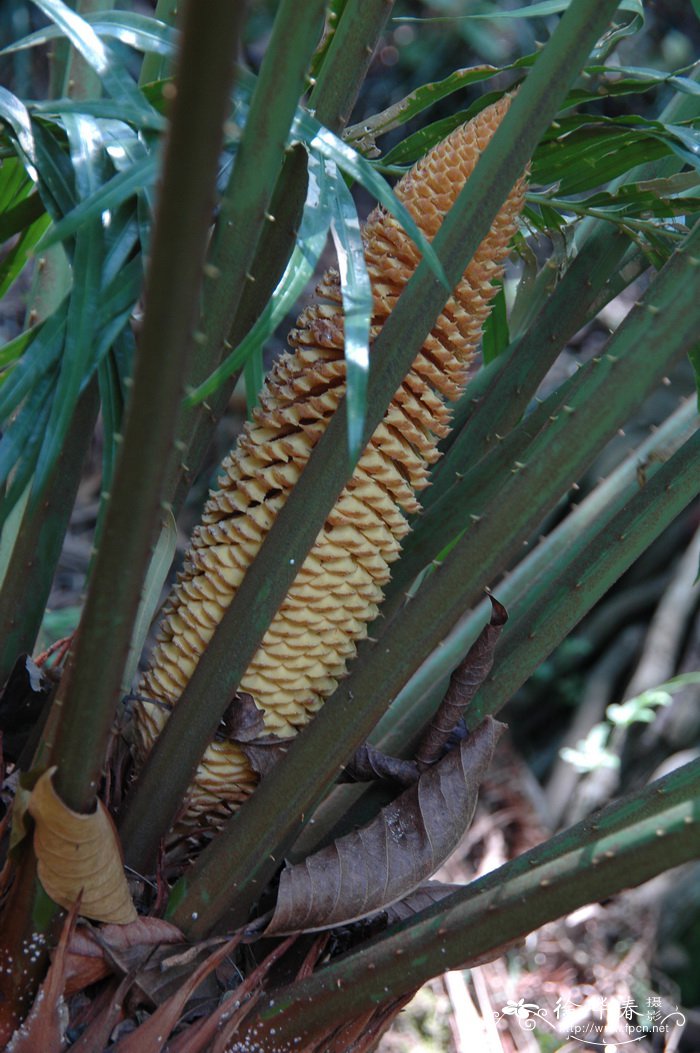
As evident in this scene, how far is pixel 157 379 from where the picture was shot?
11.5 inches

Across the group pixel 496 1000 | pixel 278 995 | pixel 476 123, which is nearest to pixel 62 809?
pixel 278 995

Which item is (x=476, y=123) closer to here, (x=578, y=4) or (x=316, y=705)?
(x=578, y=4)

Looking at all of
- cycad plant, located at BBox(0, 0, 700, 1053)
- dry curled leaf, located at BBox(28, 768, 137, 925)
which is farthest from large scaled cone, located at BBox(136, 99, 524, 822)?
dry curled leaf, located at BBox(28, 768, 137, 925)

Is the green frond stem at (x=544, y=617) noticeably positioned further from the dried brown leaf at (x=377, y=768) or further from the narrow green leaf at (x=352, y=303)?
the narrow green leaf at (x=352, y=303)

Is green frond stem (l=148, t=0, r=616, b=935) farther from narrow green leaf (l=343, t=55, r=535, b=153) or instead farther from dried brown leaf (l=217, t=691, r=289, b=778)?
narrow green leaf (l=343, t=55, r=535, b=153)

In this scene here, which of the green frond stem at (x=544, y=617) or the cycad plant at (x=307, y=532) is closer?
the cycad plant at (x=307, y=532)

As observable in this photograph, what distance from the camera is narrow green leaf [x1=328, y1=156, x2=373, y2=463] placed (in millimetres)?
401

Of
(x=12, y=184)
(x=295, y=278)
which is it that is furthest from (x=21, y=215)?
(x=295, y=278)

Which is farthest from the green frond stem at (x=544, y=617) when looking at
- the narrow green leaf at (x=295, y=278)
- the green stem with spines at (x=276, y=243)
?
the narrow green leaf at (x=295, y=278)

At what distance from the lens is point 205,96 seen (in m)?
0.25

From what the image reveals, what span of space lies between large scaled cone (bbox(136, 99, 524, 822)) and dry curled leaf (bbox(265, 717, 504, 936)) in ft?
0.26

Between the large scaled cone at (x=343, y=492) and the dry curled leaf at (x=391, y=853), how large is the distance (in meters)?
0.08

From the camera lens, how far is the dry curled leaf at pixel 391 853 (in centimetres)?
56

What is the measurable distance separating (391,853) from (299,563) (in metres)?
0.20
